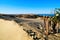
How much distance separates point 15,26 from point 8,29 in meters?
1.32

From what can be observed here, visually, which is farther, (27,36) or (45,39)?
(45,39)

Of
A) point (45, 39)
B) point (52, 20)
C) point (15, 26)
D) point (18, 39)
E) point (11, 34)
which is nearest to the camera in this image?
point (18, 39)

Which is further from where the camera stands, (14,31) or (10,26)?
(10,26)

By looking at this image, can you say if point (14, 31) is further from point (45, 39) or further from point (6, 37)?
point (45, 39)

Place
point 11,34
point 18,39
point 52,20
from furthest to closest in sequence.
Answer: point 52,20 → point 11,34 → point 18,39

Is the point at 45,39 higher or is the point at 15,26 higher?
the point at 15,26

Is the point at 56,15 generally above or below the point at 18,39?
above

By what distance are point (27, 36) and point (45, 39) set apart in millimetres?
2726

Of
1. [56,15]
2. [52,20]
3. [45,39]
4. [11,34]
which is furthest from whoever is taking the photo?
[52,20]

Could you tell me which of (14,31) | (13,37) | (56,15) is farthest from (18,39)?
(56,15)

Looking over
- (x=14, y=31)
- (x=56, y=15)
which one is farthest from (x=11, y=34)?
(x=56, y=15)

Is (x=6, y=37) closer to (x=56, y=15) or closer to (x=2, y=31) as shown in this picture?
(x=2, y=31)

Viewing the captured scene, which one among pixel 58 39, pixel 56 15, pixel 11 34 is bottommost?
pixel 58 39

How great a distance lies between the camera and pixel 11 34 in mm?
17234
